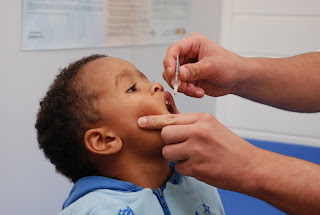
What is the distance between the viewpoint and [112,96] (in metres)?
1.12

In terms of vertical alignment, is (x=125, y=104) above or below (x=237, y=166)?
above

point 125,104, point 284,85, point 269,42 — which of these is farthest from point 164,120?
point 269,42

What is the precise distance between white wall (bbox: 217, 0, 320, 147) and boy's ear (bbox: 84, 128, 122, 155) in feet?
5.42

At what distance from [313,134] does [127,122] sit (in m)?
1.74

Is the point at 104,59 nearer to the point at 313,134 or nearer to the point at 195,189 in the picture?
the point at 195,189

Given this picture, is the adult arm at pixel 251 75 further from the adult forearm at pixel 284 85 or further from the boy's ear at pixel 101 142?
the boy's ear at pixel 101 142

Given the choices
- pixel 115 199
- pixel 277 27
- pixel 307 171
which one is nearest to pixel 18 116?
pixel 115 199

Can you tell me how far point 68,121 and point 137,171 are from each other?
0.22m

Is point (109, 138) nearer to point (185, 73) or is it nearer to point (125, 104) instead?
point (125, 104)

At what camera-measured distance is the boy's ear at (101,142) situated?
1.10 meters

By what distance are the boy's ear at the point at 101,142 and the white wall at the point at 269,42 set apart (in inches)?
65.1

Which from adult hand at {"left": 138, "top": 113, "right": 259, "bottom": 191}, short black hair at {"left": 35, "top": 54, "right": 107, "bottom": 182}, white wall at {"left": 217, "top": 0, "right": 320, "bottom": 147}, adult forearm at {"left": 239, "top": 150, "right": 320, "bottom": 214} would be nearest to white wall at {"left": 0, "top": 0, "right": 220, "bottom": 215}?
short black hair at {"left": 35, "top": 54, "right": 107, "bottom": 182}

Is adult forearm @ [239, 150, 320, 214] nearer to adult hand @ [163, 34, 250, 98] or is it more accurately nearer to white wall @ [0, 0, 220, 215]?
adult hand @ [163, 34, 250, 98]

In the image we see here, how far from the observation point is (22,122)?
147 centimetres
